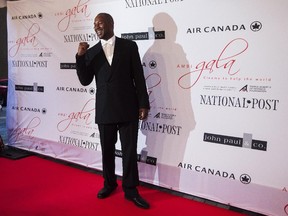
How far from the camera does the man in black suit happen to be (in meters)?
2.12

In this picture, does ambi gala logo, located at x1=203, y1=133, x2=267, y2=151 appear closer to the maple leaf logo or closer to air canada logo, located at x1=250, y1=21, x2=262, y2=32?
the maple leaf logo

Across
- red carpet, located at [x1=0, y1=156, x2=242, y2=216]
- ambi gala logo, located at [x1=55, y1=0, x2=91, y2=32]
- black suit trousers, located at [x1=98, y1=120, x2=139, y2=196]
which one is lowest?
red carpet, located at [x1=0, y1=156, x2=242, y2=216]

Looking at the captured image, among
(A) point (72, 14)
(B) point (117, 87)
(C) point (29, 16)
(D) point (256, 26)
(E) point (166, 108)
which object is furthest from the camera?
(C) point (29, 16)

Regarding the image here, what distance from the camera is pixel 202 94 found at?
2275 mm

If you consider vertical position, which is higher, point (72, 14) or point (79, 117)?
point (72, 14)

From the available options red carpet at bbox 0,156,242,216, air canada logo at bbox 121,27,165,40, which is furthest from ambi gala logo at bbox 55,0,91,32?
red carpet at bbox 0,156,242,216

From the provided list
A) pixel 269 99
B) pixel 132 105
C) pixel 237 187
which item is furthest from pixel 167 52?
pixel 237 187

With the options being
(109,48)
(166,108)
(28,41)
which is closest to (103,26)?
(109,48)

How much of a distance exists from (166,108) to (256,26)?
972mm

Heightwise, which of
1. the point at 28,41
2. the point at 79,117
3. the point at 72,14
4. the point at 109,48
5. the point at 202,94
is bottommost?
the point at 79,117

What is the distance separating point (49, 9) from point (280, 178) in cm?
290

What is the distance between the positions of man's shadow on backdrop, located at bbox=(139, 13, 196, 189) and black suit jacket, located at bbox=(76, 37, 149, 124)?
1.08 feet

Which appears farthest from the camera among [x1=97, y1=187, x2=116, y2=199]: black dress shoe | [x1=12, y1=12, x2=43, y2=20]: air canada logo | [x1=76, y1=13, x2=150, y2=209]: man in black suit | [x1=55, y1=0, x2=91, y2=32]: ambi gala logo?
[x1=12, y1=12, x2=43, y2=20]: air canada logo

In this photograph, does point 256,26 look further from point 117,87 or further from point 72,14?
point 72,14
